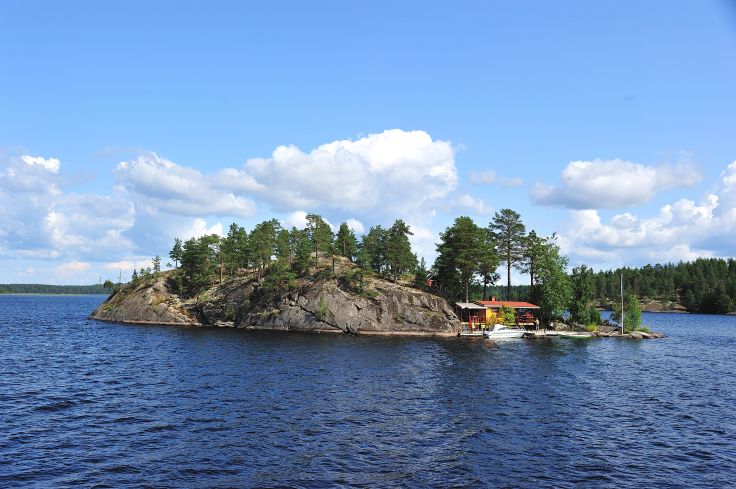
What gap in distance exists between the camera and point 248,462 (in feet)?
97.0

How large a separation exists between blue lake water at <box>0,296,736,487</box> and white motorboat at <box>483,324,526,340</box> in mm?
28446

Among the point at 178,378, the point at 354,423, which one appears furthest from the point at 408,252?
the point at 354,423

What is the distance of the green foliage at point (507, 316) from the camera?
112562 millimetres

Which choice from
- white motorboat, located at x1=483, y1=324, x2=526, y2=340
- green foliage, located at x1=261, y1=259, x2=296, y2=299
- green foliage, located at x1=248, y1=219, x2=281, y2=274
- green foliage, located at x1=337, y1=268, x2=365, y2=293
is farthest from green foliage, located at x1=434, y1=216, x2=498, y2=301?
green foliage, located at x1=248, y1=219, x2=281, y2=274

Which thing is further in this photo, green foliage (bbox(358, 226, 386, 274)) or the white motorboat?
green foliage (bbox(358, 226, 386, 274))

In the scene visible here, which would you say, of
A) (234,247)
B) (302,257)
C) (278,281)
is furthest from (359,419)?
(234,247)

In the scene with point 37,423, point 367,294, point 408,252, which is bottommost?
point 37,423

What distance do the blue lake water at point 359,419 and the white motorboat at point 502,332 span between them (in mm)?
28446

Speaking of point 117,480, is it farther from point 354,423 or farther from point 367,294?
point 367,294

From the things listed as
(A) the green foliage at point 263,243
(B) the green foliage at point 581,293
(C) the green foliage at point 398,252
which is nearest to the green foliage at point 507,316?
(B) the green foliage at point 581,293

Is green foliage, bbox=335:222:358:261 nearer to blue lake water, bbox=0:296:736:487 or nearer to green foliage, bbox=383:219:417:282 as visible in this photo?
green foliage, bbox=383:219:417:282

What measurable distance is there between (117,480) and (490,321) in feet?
324

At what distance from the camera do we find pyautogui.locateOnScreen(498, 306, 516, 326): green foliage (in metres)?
113

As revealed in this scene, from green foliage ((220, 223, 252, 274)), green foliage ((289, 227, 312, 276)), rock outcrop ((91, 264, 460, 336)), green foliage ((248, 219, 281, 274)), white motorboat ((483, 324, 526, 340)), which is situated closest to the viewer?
white motorboat ((483, 324, 526, 340))
